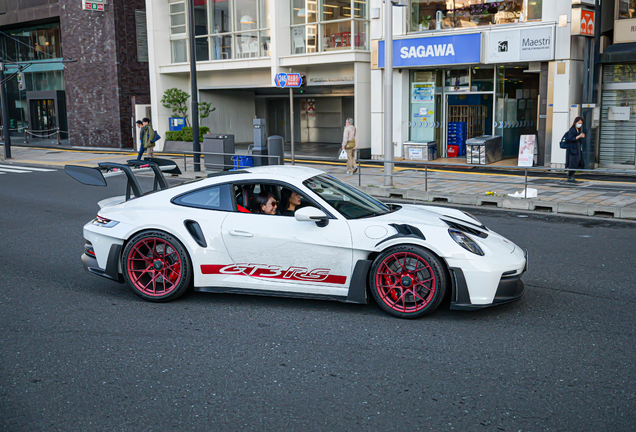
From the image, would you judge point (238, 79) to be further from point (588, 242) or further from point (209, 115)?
point (588, 242)

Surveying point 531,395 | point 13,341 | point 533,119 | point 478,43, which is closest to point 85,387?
point 13,341

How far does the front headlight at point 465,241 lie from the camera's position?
5.78 m

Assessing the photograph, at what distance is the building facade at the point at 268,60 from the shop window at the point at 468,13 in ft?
8.65

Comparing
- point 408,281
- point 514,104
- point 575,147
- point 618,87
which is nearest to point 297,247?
point 408,281

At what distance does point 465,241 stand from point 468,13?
53.3 ft

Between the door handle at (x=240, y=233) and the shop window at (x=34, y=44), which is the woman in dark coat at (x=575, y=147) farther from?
the shop window at (x=34, y=44)

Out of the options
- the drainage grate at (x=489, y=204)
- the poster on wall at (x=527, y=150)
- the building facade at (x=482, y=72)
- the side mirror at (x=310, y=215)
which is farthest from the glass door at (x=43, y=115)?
the side mirror at (x=310, y=215)

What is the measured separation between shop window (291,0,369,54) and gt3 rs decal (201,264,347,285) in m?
18.2

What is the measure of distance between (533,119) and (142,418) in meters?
20.5

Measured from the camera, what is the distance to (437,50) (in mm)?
20594

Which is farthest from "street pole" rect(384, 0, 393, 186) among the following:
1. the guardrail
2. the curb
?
the curb

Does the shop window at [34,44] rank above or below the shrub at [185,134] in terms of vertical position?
above

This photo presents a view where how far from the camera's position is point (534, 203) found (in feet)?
42.0

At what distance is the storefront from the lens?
64.7 ft
